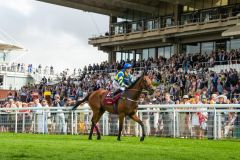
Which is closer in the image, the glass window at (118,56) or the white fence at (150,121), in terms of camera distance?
the white fence at (150,121)

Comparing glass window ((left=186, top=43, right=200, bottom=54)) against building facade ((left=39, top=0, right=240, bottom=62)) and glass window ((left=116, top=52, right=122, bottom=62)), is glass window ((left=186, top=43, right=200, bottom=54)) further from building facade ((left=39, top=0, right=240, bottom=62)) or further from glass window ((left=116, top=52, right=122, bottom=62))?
glass window ((left=116, top=52, right=122, bottom=62))

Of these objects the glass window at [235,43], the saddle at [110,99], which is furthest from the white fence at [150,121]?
the glass window at [235,43]

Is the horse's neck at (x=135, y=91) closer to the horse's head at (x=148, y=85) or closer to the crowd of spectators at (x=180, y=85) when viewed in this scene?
the horse's head at (x=148, y=85)

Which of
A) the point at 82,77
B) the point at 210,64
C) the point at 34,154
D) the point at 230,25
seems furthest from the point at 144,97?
the point at 82,77

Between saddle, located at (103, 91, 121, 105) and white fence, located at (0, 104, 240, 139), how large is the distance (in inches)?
96.2

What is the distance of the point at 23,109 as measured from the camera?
20.6m

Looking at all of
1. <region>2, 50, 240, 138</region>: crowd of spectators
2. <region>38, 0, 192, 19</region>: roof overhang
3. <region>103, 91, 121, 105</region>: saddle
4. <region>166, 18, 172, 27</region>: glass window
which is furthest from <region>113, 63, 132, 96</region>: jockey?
<region>166, 18, 172, 27</region>: glass window

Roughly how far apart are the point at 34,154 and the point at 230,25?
30412 millimetres

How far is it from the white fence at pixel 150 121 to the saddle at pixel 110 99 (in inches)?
96.2

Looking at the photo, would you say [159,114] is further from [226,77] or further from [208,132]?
[226,77]

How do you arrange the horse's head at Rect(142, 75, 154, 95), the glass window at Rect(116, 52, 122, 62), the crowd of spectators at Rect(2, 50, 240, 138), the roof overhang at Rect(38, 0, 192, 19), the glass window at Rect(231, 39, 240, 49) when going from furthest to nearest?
the glass window at Rect(116, 52, 122, 62) < the roof overhang at Rect(38, 0, 192, 19) < the glass window at Rect(231, 39, 240, 49) < the crowd of spectators at Rect(2, 50, 240, 138) < the horse's head at Rect(142, 75, 154, 95)

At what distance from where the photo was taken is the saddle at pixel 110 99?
14344 mm

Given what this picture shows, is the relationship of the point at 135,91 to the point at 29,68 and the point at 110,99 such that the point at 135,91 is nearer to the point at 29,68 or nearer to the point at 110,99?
the point at 110,99

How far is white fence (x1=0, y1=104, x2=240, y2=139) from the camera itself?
595 inches
